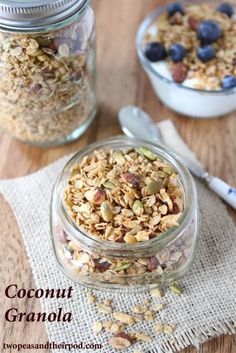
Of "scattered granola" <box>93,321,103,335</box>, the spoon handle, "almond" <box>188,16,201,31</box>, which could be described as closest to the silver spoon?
the spoon handle

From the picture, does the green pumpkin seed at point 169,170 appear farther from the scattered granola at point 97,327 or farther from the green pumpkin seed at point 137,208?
the scattered granola at point 97,327

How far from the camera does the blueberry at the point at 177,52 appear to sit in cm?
113

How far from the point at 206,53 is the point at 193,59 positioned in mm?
40

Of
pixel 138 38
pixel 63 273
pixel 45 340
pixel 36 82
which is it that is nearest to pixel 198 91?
pixel 138 38

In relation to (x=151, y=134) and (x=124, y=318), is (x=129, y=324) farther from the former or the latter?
(x=151, y=134)

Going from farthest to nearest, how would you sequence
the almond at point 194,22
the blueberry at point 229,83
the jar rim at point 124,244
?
the almond at point 194,22 < the blueberry at point 229,83 < the jar rim at point 124,244

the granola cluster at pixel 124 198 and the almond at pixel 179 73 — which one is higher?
the almond at pixel 179 73

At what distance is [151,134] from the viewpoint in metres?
1.11

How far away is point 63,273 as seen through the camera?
0.91 m

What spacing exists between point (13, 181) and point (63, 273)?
0.76 feet

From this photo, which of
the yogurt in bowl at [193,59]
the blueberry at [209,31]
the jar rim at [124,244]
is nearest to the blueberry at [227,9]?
the yogurt in bowl at [193,59]

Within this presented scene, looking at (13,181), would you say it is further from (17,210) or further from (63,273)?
(63,273)

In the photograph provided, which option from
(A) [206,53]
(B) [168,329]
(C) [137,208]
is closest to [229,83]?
(A) [206,53]

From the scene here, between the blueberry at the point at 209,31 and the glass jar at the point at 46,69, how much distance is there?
24 centimetres
